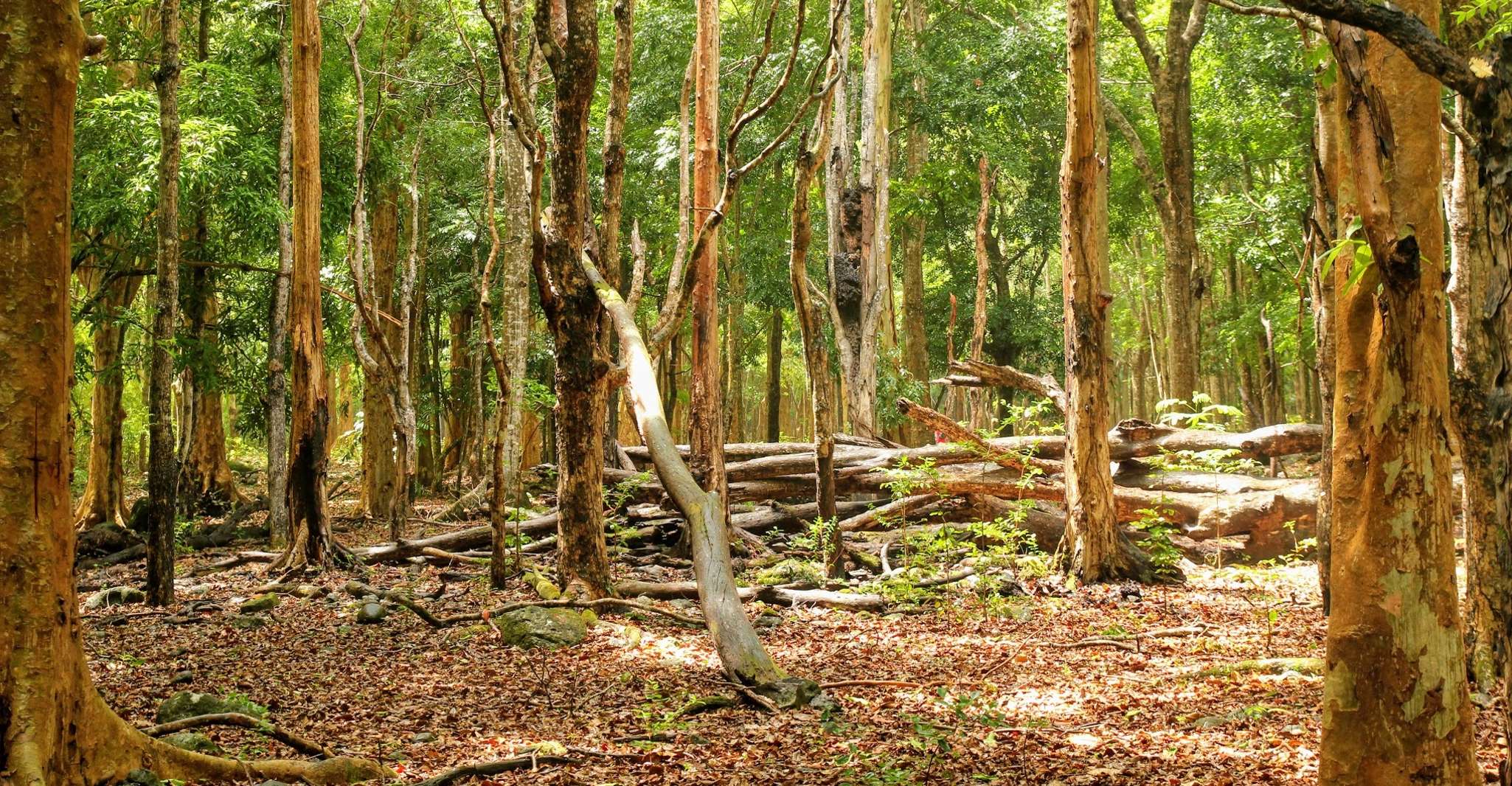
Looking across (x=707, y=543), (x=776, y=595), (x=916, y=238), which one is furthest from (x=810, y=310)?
(x=916, y=238)

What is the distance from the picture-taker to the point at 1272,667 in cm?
619

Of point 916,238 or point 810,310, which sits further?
point 916,238

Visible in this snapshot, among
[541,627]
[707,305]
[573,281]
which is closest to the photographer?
[541,627]

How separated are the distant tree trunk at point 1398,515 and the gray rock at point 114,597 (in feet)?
31.7

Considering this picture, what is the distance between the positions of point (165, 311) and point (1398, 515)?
8.68 meters

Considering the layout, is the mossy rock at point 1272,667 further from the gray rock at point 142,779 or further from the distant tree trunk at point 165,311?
the distant tree trunk at point 165,311

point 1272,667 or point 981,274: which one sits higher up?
point 981,274

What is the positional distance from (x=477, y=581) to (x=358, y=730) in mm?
4884

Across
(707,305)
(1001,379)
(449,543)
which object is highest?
(707,305)

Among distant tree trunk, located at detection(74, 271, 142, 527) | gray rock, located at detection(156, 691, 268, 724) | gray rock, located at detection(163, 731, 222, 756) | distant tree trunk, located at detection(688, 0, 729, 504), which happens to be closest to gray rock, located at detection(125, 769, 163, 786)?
gray rock, located at detection(163, 731, 222, 756)

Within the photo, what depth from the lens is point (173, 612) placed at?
28.5 feet

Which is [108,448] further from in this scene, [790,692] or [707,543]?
[790,692]

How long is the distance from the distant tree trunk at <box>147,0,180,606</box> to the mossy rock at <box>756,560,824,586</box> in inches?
204

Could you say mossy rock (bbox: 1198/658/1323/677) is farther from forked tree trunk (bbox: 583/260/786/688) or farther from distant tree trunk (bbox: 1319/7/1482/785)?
distant tree trunk (bbox: 1319/7/1482/785)
